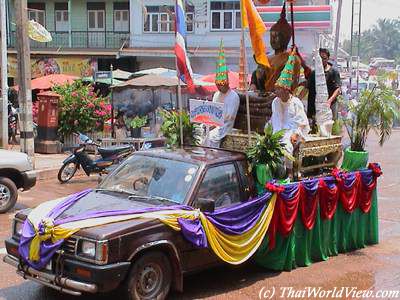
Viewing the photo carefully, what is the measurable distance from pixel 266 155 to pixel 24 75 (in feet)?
32.5

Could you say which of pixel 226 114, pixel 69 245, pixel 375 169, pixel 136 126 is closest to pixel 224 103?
pixel 226 114

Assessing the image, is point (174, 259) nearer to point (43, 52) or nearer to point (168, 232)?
point (168, 232)

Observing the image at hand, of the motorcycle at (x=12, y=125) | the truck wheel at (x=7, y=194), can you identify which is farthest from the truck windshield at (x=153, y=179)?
the motorcycle at (x=12, y=125)

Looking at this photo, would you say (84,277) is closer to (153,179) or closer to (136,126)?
(153,179)

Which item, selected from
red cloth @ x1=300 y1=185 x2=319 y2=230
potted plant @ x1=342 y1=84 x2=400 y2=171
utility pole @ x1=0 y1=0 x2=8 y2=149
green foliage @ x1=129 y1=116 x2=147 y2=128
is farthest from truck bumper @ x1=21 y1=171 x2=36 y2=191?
green foliage @ x1=129 y1=116 x2=147 y2=128

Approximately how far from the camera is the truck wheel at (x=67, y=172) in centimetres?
1384

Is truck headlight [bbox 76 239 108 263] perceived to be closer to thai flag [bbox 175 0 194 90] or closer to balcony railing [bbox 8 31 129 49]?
thai flag [bbox 175 0 194 90]

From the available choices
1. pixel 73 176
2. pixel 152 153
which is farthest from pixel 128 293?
pixel 73 176

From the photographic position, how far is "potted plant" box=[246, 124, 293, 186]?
6.64 meters

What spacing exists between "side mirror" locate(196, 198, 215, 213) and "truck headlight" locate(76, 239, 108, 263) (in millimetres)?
1162

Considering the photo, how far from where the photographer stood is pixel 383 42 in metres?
116

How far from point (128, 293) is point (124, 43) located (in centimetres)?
2779

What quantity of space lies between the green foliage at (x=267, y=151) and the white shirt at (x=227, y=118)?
1.19 metres

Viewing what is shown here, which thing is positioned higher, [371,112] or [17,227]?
[371,112]
